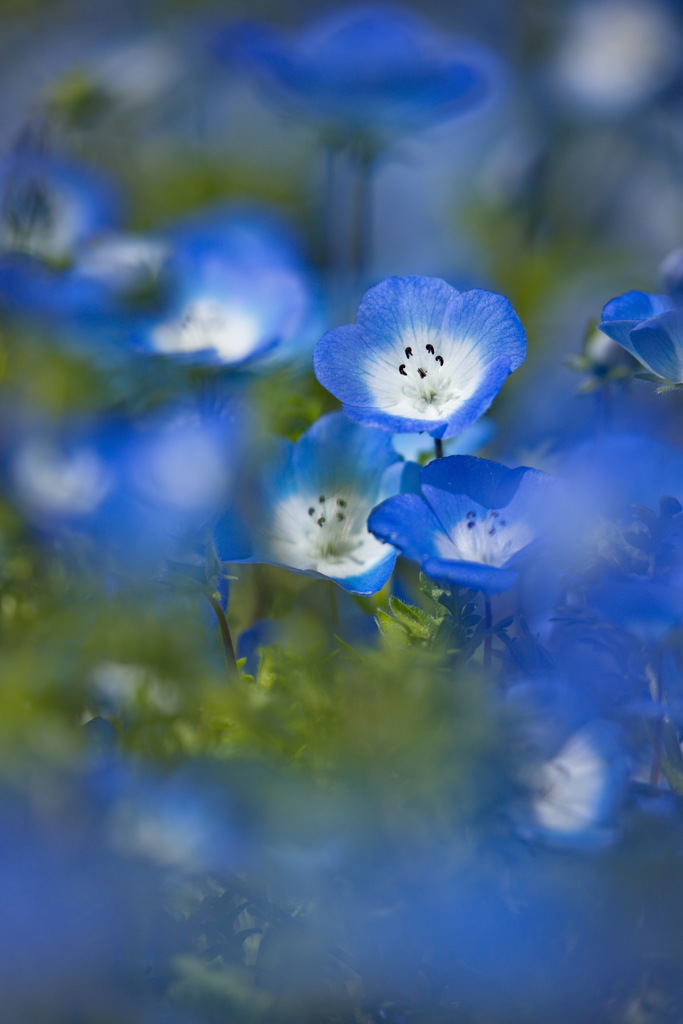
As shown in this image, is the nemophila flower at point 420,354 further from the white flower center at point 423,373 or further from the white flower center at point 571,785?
the white flower center at point 571,785

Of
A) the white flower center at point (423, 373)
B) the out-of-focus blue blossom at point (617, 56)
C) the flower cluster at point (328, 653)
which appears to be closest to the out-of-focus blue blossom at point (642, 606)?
the flower cluster at point (328, 653)

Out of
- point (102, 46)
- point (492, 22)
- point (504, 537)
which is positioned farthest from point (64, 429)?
point (492, 22)

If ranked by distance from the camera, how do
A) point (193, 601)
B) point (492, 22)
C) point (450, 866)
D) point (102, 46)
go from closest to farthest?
point (450, 866) < point (193, 601) < point (102, 46) < point (492, 22)

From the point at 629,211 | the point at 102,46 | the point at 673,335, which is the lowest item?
the point at 629,211

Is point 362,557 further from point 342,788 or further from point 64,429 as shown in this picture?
point 64,429

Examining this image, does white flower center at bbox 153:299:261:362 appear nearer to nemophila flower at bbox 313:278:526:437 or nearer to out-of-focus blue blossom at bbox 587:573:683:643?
nemophila flower at bbox 313:278:526:437

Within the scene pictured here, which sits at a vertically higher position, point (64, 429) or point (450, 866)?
point (450, 866)
